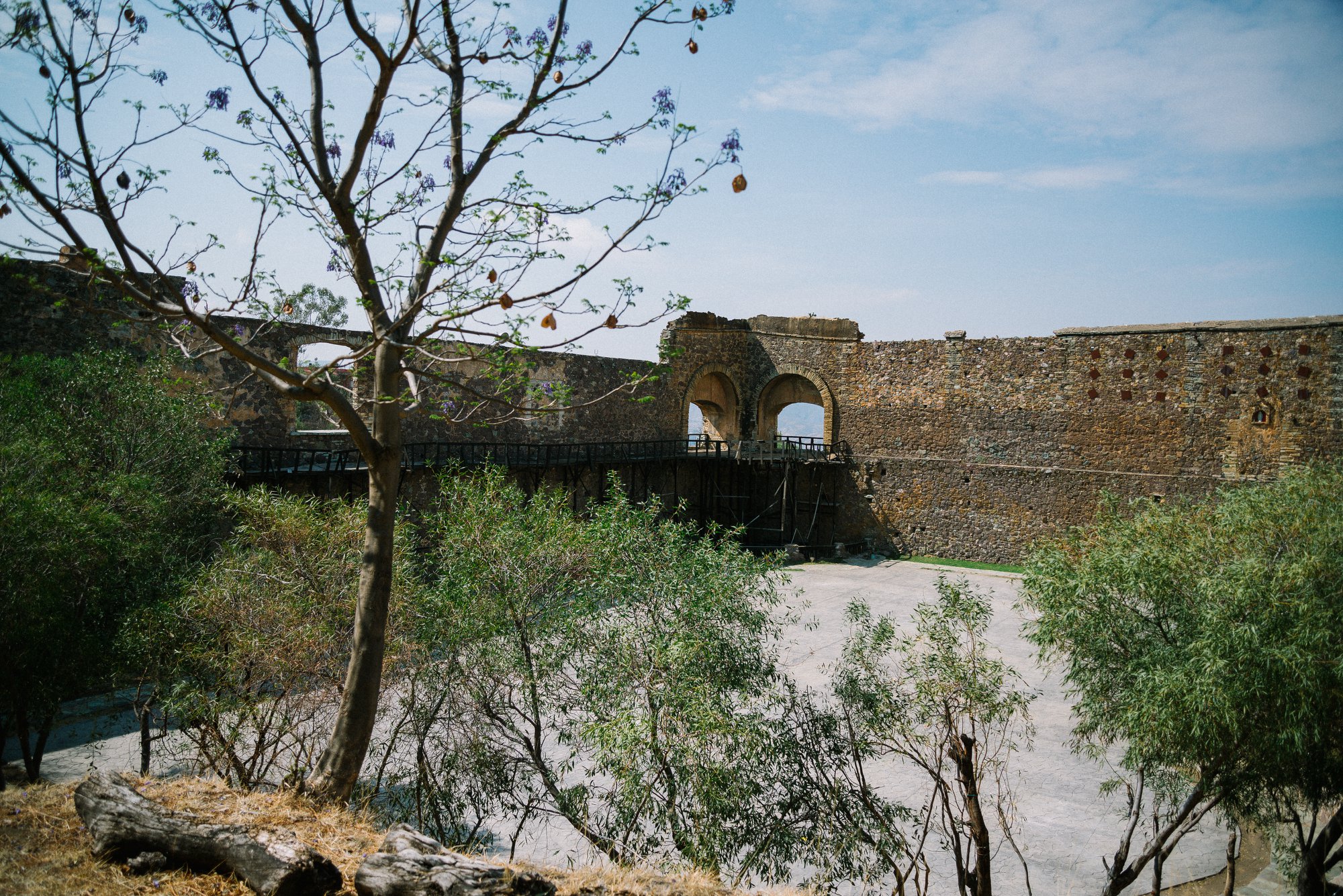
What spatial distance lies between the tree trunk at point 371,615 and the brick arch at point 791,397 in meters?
15.6

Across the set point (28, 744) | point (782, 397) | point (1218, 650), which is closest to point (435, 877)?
point (28, 744)

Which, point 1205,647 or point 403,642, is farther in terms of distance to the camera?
point 403,642

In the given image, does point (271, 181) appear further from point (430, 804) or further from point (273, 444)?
point (273, 444)

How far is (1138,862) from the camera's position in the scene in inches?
232

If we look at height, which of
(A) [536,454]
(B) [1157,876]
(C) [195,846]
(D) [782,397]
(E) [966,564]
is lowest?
(B) [1157,876]

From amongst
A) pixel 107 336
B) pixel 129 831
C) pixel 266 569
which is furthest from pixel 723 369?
pixel 129 831

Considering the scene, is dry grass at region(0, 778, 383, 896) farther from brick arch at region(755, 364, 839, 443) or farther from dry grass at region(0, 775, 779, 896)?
brick arch at region(755, 364, 839, 443)

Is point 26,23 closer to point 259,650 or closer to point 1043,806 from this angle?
point 259,650

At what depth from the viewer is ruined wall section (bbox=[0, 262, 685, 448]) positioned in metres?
9.27

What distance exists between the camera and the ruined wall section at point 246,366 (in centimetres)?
927

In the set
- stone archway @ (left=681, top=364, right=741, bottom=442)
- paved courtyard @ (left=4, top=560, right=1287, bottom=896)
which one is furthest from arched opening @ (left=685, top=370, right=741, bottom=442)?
paved courtyard @ (left=4, top=560, right=1287, bottom=896)

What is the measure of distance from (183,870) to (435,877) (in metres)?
1.21

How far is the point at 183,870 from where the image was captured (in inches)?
147

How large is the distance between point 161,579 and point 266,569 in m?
0.90
